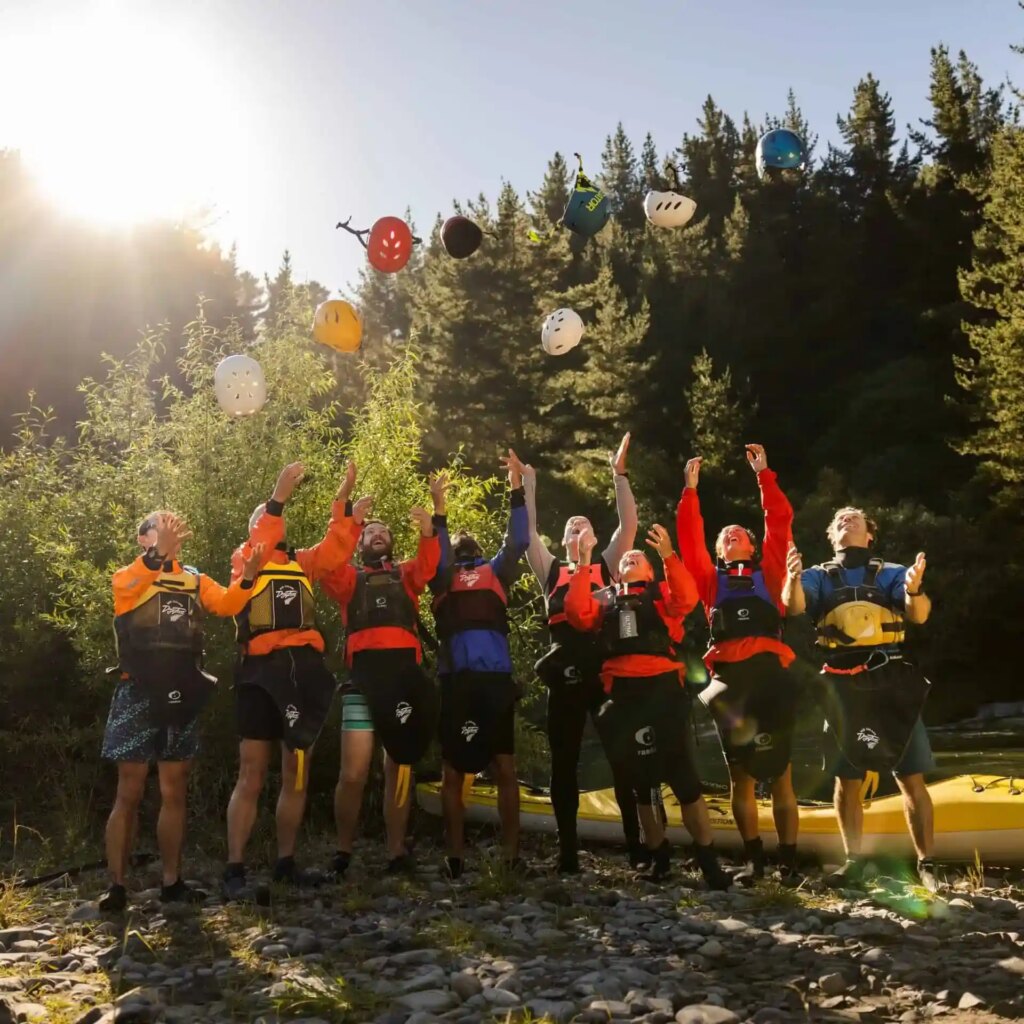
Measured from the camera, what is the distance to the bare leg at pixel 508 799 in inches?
242

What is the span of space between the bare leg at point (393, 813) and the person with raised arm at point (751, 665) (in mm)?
1915

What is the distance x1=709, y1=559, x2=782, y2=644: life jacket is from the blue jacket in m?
1.23

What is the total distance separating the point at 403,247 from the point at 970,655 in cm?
1938

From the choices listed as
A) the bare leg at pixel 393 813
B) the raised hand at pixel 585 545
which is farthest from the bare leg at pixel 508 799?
the raised hand at pixel 585 545

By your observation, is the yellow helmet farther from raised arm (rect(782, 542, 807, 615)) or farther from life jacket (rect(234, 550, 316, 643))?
raised arm (rect(782, 542, 807, 615))

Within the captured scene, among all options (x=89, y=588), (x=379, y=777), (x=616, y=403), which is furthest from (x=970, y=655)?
(x=89, y=588)

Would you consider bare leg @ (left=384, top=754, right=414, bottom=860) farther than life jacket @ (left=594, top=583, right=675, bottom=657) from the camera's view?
Yes

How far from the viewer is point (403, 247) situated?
28.6 ft

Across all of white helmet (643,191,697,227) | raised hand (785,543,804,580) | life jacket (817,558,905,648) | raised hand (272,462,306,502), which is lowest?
life jacket (817,558,905,648)

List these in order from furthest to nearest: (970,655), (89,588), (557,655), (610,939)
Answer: (970,655) → (89,588) → (557,655) → (610,939)

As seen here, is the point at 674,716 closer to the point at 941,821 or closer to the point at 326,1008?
the point at 941,821

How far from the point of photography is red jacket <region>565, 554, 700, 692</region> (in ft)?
19.0

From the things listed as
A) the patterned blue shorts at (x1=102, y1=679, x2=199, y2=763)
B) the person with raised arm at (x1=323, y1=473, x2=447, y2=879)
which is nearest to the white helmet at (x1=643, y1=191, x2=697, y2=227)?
the person with raised arm at (x1=323, y1=473, x2=447, y2=879)

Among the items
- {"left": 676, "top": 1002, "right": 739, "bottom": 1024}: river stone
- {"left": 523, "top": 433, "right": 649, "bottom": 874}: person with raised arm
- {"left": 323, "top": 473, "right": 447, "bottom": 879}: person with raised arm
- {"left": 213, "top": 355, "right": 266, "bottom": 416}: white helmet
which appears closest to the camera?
{"left": 676, "top": 1002, "right": 739, "bottom": 1024}: river stone
